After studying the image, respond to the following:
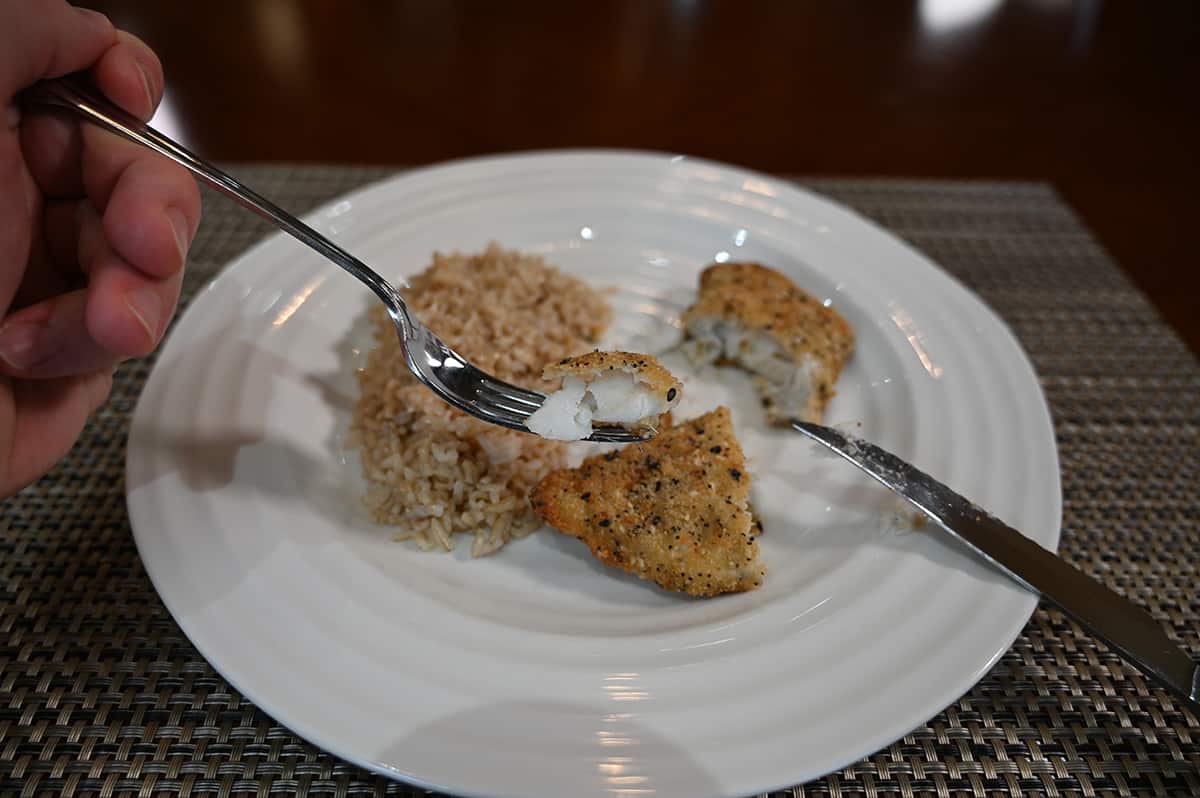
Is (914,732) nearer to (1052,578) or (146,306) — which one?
(1052,578)

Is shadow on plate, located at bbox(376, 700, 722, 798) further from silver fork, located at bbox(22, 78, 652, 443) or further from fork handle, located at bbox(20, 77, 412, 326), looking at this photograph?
fork handle, located at bbox(20, 77, 412, 326)

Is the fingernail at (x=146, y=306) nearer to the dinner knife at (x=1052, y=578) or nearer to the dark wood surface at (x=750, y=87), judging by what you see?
the dinner knife at (x=1052, y=578)

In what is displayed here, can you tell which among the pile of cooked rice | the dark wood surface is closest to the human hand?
the pile of cooked rice

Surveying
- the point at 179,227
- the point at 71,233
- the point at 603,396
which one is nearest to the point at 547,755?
the point at 603,396

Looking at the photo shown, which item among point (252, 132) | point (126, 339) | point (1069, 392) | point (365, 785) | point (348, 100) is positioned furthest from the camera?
point (348, 100)

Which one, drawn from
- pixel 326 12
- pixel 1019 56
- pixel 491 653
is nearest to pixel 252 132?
pixel 326 12

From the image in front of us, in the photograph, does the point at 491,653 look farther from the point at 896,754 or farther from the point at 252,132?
the point at 252,132

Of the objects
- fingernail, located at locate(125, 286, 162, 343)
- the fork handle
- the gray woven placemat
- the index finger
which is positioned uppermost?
the index finger
